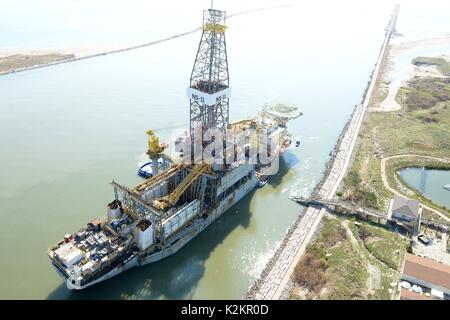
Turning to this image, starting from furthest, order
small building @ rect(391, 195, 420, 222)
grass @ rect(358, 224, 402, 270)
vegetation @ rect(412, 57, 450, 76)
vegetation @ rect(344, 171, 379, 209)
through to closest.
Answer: vegetation @ rect(412, 57, 450, 76)
vegetation @ rect(344, 171, 379, 209)
small building @ rect(391, 195, 420, 222)
grass @ rect(358, 224, 402, 270)

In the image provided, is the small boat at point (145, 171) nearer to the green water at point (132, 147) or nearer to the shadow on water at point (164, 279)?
the green water at point (132, 147)

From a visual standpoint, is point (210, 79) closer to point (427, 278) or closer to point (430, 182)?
point (427, 278)

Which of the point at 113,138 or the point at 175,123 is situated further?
the point at 175,123

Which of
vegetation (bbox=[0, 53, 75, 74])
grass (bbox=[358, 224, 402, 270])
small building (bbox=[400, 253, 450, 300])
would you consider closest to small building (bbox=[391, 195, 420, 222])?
grass (bbox=[358, 224, 402, 270])

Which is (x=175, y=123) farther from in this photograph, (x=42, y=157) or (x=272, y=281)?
(x=272, y=281)

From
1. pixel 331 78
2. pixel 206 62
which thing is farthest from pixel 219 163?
pixel 331 78

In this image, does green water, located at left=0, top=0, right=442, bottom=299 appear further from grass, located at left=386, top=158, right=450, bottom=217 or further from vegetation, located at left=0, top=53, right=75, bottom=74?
grass, located at left=386, top=158, right=450, bottom=217
